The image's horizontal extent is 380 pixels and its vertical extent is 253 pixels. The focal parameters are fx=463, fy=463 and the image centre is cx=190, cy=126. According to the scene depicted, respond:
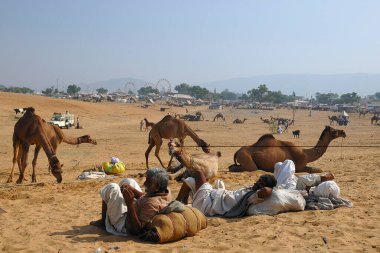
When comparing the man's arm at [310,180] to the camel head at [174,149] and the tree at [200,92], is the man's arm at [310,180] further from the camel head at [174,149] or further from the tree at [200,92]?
the tree at [200,92]

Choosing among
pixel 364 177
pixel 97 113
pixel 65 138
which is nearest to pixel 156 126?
pixel 65 138

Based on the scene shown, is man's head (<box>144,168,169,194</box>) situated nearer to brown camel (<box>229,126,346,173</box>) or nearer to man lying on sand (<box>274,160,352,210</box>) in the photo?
man lying on sand (<box>274,160,352,210</box>)

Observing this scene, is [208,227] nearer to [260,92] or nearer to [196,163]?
[196,163]

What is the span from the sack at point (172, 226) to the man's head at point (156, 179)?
0.44 meters

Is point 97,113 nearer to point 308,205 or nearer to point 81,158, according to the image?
point 81,158

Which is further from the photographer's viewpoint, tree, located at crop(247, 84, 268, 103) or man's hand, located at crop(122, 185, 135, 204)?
tree, located at crop(247, 84, 268, 103)

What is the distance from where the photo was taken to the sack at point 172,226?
19.4ft

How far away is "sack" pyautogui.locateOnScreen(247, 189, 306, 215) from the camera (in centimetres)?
702

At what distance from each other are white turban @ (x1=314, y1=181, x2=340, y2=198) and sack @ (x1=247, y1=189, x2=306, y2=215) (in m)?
0.46

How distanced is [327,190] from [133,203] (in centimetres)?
320

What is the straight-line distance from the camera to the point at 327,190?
7.39 m

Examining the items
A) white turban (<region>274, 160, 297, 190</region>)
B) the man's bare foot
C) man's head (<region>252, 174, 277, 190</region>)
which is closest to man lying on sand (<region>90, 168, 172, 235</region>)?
the man's bare foot

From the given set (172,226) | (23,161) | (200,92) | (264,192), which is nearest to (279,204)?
(264,192)

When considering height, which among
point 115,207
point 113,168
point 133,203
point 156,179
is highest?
point 156,179
